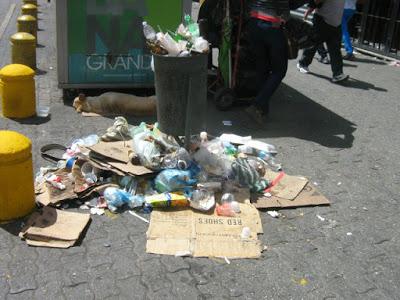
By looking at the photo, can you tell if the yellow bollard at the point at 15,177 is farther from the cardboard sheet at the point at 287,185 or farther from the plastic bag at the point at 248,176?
the cardboard sheet at the point at 287,185

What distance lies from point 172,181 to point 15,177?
126 cm

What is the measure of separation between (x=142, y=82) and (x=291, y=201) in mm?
3159

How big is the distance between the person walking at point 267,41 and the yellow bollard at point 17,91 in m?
2.67

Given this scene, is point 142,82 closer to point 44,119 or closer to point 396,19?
point 44,119

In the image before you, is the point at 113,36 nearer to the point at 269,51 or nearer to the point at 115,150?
the point at 269,51

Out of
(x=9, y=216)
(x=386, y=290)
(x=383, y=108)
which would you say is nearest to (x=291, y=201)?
(x=386, y=290)

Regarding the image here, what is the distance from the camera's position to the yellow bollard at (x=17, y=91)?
19.6 feet

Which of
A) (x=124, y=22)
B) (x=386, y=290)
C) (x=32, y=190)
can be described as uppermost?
(x=124, y=22)

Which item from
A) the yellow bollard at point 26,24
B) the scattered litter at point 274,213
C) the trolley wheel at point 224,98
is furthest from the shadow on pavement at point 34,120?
the yellow bollard at point 26,24

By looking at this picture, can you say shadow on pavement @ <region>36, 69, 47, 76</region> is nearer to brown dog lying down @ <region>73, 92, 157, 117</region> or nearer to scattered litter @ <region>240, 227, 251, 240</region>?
brown dog lying down @ <region>73, 92, 157, 117</region>

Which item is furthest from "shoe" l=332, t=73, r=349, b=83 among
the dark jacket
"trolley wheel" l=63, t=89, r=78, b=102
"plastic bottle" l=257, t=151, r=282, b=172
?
"trolley wheel" l=63, t=89, r=78, b=102

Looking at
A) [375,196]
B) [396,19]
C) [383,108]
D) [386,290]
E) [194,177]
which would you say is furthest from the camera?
[396,19]

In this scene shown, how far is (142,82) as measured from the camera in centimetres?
692

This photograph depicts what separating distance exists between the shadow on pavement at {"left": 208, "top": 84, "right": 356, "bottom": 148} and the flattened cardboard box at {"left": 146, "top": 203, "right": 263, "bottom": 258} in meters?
2.00
